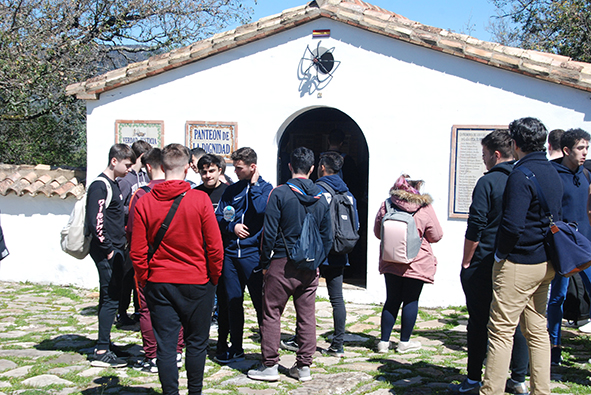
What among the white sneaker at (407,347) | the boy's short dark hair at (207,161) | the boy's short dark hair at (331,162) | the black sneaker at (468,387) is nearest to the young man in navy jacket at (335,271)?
the boy's short dark hair at (331,162)

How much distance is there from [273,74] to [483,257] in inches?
182

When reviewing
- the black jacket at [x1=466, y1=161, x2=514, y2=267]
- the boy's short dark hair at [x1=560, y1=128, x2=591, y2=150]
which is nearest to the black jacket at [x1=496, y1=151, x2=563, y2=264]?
the black jacket at [x1=466, y1=161, x2=514, y2=267]

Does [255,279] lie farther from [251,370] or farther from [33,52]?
[33,52]

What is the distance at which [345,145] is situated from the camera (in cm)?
1038

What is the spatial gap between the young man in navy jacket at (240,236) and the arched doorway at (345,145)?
3509 mm

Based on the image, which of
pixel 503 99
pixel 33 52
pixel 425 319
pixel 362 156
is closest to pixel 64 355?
pixel 425 319

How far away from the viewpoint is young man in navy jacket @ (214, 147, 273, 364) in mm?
4848

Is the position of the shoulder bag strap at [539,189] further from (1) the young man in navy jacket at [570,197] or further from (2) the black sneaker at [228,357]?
(2) the black sneaker at [228,357]

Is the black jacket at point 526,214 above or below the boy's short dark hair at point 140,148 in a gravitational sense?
below

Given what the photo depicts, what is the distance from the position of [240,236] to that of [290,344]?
138 cm

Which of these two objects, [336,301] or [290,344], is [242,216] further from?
[290,344]

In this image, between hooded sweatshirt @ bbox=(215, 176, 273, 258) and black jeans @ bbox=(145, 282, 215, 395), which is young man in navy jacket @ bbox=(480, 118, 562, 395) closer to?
black jeans @ bbox=(145, 282, 215, 395)

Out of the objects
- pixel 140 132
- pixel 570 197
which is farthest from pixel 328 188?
pixel 140 132

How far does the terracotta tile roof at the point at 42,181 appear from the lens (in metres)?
8.28
